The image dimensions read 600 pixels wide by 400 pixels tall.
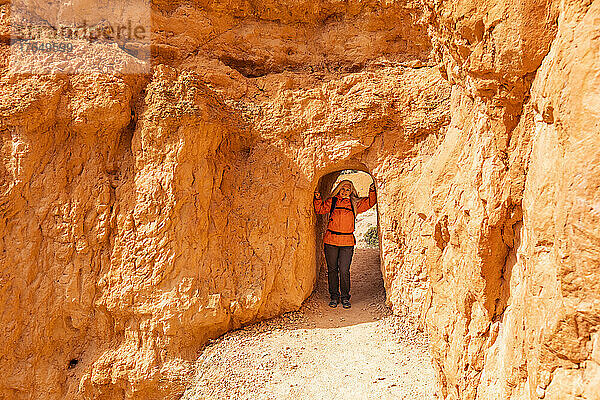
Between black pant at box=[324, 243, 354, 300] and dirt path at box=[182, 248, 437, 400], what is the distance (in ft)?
0.76

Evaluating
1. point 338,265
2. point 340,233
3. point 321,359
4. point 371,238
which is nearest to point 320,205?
point 340,233

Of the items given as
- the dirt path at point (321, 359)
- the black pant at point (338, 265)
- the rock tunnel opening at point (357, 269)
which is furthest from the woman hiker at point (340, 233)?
the dirt path at point (321, 359)

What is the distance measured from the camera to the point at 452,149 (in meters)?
3.64

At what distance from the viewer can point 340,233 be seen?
6273 millimetres

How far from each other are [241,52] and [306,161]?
1.92 meters

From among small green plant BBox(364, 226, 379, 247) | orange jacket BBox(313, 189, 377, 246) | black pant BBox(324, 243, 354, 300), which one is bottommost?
small green plant BBox(364, 226, 379, 247)

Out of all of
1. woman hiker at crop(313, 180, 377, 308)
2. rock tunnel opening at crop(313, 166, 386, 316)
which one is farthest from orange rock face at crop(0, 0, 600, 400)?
rock tunnel opening at crop(313, 166, 386, 316)

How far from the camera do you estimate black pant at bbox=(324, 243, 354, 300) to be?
20.7 ft

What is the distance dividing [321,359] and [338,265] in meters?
1.58

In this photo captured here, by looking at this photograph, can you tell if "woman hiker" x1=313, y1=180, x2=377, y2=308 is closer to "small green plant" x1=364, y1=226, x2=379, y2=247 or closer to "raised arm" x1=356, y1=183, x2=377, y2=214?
"raised arm" x1=356, y1=183, x2=377, y2=214

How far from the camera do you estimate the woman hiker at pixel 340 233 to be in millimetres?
6258

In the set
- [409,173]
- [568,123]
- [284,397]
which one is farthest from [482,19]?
[284,397]

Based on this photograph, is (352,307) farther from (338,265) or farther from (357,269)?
(357,269)

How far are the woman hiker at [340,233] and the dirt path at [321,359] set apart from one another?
1.00 ft
